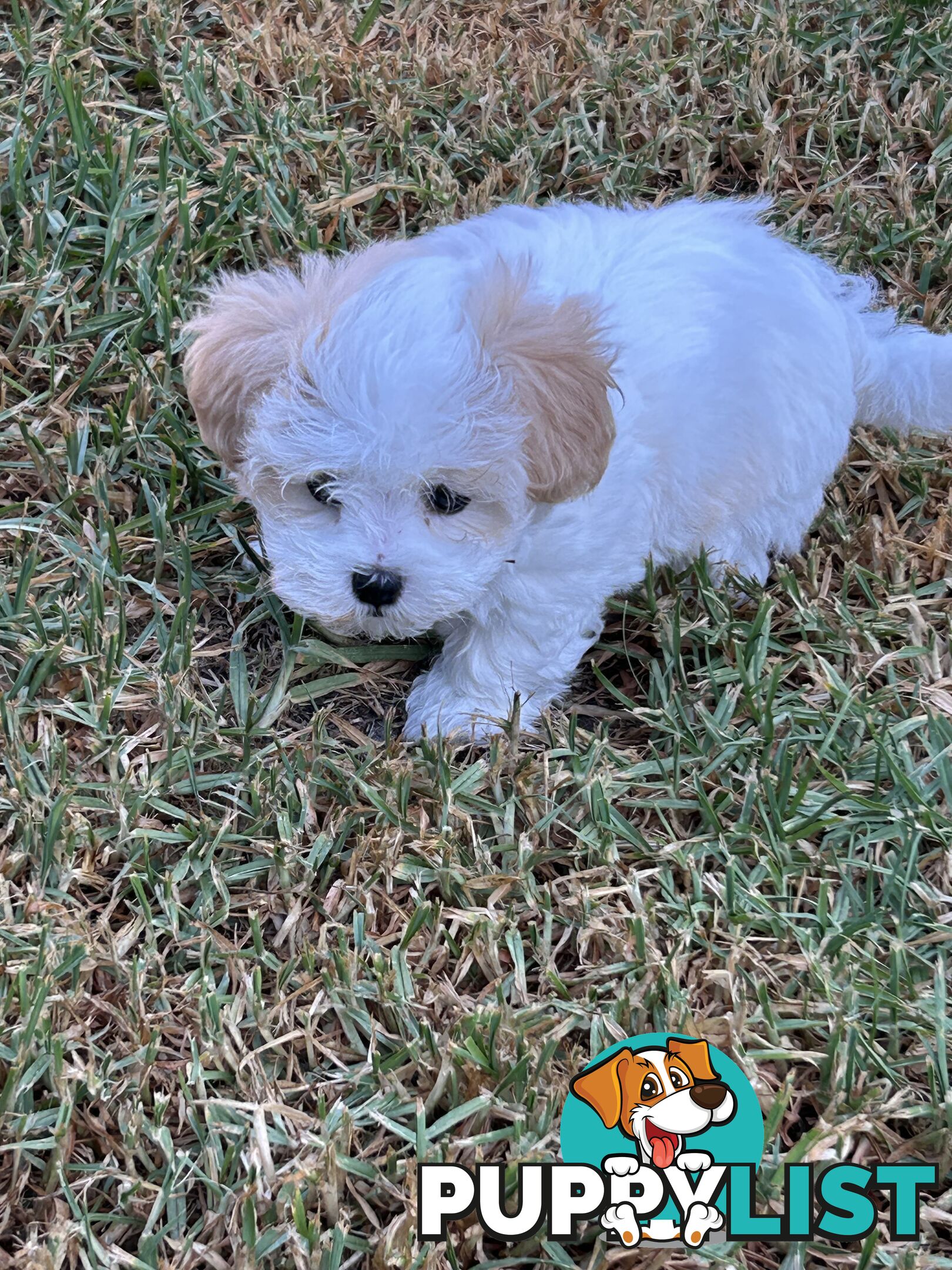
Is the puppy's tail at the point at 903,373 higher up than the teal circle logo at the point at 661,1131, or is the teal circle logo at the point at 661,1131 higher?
the puppy's tail at the point at 903,373

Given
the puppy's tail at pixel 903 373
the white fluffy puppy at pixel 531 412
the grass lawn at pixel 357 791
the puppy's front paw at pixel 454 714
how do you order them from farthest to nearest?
the puppy's tail at pixel 903 373, the puppy's front paw at pixel 454 714, the white fluffy puppy at pixel 531 412, the grass lawn at pixel 357 791

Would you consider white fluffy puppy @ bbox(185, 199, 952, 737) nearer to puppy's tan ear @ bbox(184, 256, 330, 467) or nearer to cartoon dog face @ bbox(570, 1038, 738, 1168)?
puppy's tan ear @ bbox(184, 256, 330, 467)

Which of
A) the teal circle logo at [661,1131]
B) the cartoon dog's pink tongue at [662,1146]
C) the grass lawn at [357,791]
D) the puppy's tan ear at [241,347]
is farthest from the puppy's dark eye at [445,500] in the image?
the cartoon dog's pink tongue at [662,1146]

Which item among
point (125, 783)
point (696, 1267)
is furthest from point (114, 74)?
point (696, 1267)

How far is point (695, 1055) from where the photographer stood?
6.31ft

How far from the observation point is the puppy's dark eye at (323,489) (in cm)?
208

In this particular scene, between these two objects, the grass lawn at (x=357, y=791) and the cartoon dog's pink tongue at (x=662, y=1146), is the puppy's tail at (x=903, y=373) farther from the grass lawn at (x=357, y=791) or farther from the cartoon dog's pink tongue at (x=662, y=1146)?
the cartoon dog's pink tongue at (x=662, y=1146)

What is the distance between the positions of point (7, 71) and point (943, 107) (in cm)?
292

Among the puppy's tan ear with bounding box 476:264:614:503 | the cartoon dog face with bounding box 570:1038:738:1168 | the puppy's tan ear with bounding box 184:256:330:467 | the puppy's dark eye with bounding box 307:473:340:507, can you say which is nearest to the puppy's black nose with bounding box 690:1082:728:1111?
the cartoon dog face with bounding box 570:1038:738:1168

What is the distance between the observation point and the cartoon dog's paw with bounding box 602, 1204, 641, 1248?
177 cm

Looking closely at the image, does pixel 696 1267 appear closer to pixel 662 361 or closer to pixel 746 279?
pixel 662 361

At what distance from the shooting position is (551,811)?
2.35 meters

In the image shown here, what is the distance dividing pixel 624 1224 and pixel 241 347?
152 centimetres

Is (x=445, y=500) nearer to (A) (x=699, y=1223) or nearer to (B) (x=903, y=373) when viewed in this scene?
(A) (x=699, y=1223)
